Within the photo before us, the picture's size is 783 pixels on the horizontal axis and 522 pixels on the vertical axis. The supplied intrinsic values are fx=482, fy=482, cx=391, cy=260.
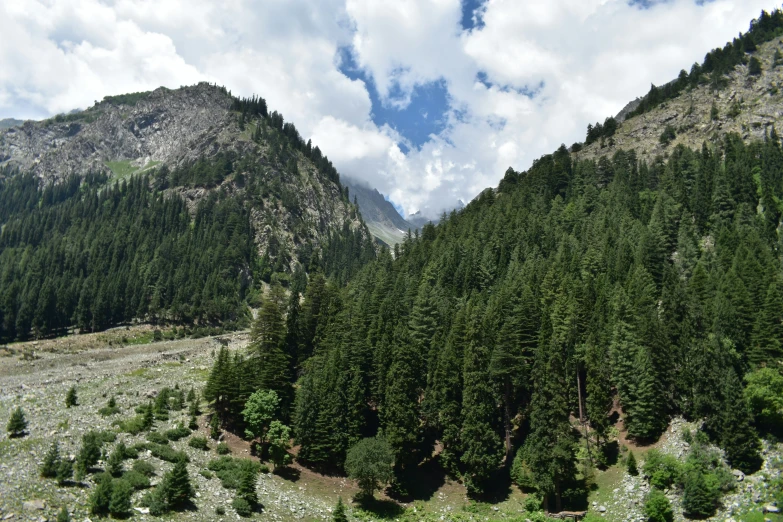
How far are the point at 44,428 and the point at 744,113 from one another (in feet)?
578

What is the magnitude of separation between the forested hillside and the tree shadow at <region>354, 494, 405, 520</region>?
2724 millimetres

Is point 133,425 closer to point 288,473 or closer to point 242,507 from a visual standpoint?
point 288,473

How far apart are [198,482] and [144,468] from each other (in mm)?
4900

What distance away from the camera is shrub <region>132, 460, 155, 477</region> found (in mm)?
42125

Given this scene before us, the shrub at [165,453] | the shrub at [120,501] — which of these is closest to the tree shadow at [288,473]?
the shrub at [165,453]

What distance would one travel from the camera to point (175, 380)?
78.2 meters

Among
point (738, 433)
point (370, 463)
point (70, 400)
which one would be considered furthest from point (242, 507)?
point (738, 433)

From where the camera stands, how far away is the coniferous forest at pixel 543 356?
51.3m

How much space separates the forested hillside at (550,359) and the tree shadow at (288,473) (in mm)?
2091

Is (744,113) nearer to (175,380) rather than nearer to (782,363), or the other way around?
(782,363)

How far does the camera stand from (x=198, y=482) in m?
44.3

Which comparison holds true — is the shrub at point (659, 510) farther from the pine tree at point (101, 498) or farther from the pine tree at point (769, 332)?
the pine tree at point (101, 498)

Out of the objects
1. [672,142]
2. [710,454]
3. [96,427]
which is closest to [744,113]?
[672,142]

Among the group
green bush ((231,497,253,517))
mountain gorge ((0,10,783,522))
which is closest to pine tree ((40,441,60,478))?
mountain gorge ((0,10,783,522))
